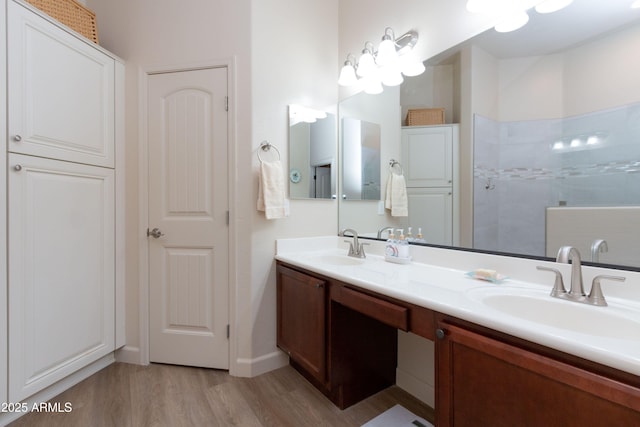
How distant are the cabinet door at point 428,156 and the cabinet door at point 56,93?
75.8 inches

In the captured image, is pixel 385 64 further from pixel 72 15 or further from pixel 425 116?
pixel 72 15

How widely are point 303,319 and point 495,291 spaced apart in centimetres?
99

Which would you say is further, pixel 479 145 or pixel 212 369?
pixel 212 369

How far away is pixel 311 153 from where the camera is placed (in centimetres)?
210

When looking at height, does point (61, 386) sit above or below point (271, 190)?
below

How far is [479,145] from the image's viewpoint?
1.36 metres

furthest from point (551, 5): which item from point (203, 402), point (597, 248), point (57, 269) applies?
point (57, 269)

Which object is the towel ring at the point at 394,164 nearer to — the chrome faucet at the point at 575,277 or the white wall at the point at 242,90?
the white wall at the point at 242,90

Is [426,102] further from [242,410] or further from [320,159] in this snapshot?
[242,410]

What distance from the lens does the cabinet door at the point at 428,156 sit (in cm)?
151

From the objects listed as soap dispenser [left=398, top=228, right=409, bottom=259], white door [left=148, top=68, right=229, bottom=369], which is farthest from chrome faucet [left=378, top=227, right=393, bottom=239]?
white door [left=148, top=68, right=229, bottom=369]

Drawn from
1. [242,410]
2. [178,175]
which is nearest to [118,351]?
[242,410]

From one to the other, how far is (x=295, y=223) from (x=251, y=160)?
0.53 meters

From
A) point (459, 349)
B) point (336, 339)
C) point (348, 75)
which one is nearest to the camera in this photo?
point (459, 349)
